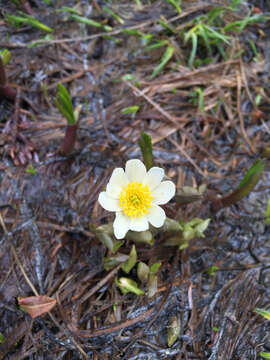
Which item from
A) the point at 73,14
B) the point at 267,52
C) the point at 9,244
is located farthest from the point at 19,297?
the point at 267,52

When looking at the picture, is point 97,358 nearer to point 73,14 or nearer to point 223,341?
point 223,341

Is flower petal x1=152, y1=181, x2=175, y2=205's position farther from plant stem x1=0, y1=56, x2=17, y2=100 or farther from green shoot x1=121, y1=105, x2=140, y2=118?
plant stem x1=0, y1=56, x2=17, y2=100

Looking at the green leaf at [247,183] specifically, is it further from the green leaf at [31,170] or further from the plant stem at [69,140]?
the green leaf at [31,170]

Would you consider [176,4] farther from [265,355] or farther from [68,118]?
[265,355]

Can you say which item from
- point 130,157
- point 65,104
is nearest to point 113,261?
point 130,157

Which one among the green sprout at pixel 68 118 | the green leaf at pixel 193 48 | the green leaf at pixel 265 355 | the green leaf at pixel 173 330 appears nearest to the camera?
the green leaf at pixel 265 355

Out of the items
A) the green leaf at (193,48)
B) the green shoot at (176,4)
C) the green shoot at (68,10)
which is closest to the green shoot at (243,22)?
the green leaf at (193,48)

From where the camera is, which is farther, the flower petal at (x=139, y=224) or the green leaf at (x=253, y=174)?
the green leaf at (x=253, y=174)
